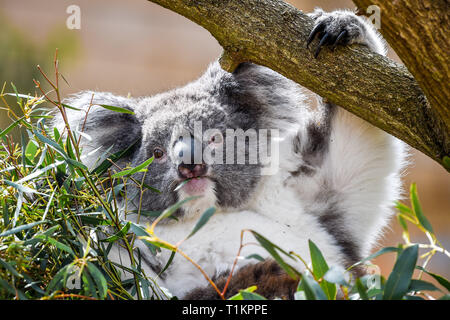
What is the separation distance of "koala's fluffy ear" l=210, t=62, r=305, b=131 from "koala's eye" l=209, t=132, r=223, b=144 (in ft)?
0.48

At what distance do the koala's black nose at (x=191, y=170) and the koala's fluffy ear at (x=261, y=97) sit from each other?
290 mm

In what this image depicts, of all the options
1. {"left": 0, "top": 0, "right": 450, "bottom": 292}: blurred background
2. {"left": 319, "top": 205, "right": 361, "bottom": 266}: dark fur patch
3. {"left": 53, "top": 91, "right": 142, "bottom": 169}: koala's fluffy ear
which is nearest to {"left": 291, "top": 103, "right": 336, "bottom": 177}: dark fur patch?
{"left": 319, "top": 205, "right": 361, "bottom": 266}: dark fur patch

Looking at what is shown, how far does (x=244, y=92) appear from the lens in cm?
197

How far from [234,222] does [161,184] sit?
27cm

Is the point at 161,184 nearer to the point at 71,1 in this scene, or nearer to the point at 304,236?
the point at 304,236

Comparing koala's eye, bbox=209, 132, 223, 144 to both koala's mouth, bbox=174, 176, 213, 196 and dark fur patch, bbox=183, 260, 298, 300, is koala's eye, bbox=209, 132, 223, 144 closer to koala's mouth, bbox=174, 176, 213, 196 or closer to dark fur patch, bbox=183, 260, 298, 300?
koala's mouth, bbox=174, 176, 213, 196

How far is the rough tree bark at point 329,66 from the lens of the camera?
4.51ft

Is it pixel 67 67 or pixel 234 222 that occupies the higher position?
pixel 67 67

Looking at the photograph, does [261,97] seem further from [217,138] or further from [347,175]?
[347,175]

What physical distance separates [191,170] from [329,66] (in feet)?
1.82

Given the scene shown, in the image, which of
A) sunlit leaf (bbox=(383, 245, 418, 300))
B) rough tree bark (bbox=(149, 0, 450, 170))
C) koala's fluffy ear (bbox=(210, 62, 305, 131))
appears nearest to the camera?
sunlit leaf (bbox=(383, 245, 418, 300))

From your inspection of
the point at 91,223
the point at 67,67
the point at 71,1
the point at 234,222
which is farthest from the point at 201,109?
the point at 71,1

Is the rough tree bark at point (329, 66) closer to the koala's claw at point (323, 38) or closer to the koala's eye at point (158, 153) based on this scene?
the koala's claw at point (323, 38)

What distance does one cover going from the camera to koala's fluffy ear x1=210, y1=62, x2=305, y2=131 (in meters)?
1.96
